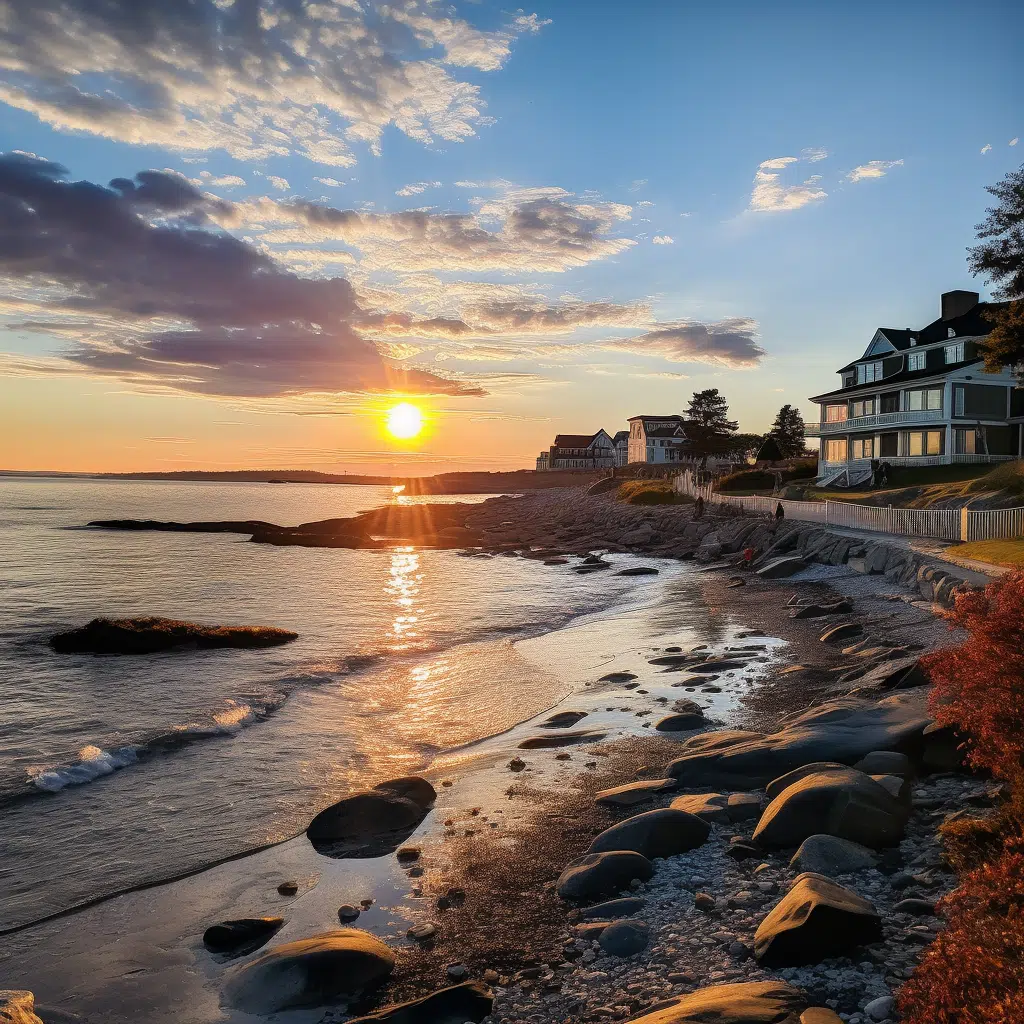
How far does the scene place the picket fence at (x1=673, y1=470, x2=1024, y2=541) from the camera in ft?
70.4

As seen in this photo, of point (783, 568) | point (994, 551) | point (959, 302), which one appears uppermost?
point (959, 302)

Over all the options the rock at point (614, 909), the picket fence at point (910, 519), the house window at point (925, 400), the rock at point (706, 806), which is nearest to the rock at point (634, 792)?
the rock at point (706, 806)

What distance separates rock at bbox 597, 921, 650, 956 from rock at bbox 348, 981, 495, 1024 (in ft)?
3.25

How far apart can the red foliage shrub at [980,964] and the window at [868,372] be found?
2275 inches

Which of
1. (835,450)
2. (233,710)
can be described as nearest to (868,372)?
(835,450)

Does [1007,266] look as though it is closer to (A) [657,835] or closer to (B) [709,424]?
(A) [657,835]

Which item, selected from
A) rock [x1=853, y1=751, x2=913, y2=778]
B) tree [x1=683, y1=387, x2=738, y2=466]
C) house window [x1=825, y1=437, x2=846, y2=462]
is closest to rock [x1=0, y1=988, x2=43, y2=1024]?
rock [x1=853, y1=751, x2=913, y2=778]

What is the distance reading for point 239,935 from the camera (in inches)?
251

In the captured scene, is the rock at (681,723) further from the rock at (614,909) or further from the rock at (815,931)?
the rock at (815,931)

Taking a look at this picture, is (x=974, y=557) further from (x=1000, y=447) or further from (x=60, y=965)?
(x=1000, y=447)

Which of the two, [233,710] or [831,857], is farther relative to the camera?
[233,710]

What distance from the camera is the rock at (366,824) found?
8133mm

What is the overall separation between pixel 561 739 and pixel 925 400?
47.4 meters

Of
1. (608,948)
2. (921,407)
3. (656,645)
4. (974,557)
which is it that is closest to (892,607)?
(974,557)
